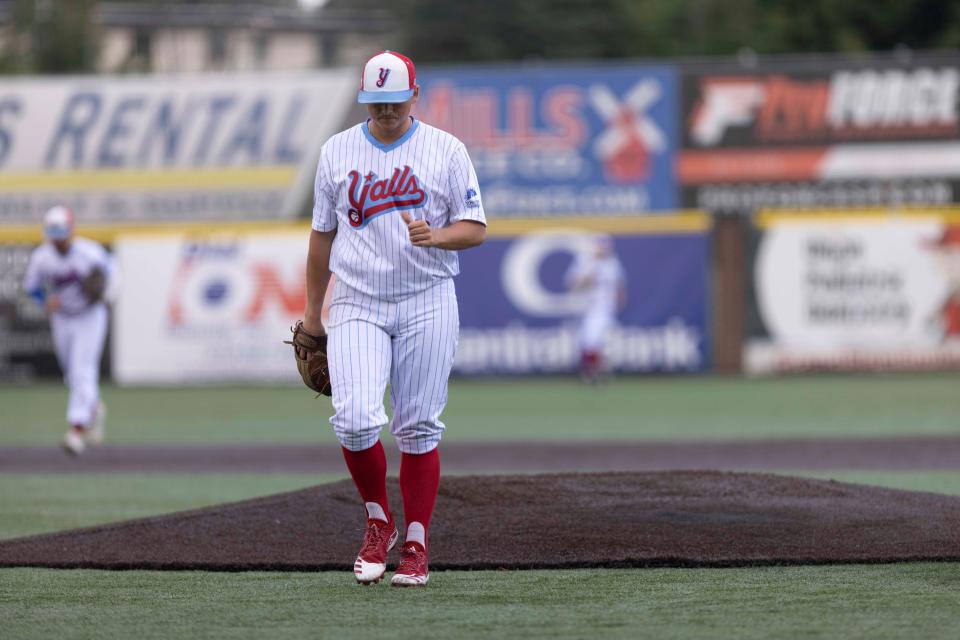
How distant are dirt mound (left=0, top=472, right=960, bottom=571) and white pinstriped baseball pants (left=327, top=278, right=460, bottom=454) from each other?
682 millimetres

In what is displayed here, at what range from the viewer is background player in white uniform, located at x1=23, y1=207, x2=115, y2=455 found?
13688 millimetres

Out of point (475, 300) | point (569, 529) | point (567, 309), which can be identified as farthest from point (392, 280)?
point (475, 300)

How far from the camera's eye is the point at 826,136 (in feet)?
89.6

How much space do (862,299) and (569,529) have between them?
1750 cm

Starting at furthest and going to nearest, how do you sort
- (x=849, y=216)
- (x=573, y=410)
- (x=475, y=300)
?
(x=475, y=300) → (x=849, y=216) → (x=573, y=410)

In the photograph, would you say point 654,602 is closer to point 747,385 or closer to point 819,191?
point 747,385

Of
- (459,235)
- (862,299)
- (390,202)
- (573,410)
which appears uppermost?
(390,202)

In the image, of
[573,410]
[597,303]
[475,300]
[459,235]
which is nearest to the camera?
[459,235]

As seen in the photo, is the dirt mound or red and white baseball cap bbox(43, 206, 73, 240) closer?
the dirt mound

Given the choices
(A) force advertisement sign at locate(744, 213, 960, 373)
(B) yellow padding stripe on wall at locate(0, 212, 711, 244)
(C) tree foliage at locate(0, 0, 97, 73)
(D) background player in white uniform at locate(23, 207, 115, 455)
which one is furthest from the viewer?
(C) tree foliage at locate(0, 0, 97, 73)

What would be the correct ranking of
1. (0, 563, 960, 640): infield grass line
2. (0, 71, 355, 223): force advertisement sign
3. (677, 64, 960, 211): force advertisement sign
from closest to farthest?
(0, 563, 960, 640): infield grass line, (677, 64, 960, 211): force advertisement sign, (0, 71, 355, 223): force advertisement sign

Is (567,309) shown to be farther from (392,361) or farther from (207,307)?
(392,361)

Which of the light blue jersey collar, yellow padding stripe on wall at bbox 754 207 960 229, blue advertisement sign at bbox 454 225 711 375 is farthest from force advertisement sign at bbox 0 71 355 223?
the light blue jersey collar

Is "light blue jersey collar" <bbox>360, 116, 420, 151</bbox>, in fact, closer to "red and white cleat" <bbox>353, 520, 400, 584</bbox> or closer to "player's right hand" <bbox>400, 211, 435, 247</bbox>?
"player's right hand" <bbox>400, 211, 435, 247</bbox>
